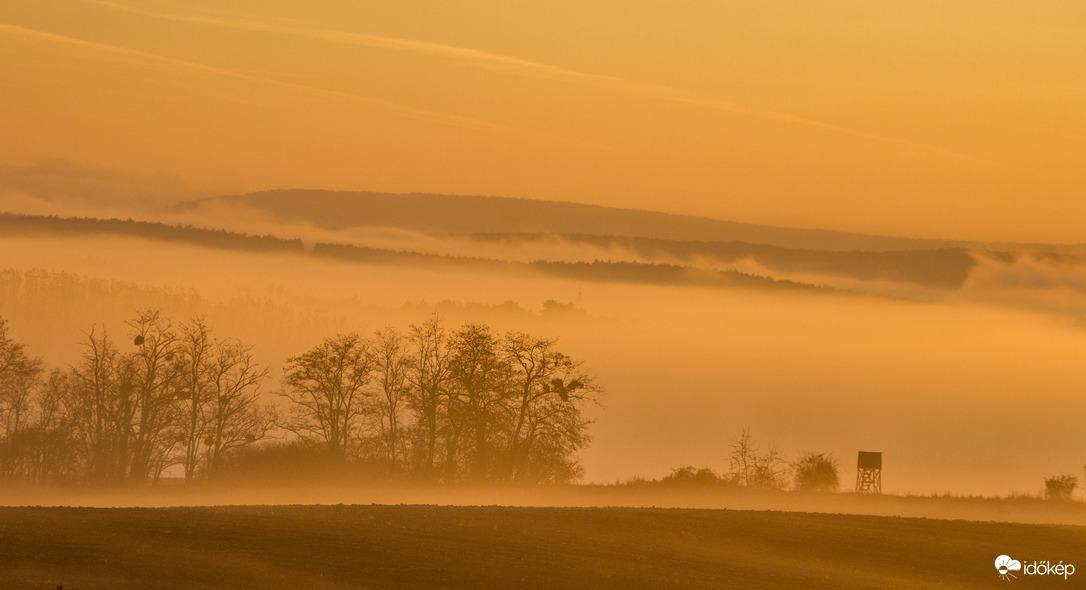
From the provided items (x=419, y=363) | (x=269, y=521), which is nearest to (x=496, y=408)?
(x=419, y=363)

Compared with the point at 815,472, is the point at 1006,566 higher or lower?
lower

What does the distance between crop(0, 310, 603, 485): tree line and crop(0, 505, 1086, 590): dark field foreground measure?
96.2 ft

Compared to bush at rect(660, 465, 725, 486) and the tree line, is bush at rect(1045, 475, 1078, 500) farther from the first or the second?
the tree line

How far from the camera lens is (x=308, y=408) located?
89.2 meters

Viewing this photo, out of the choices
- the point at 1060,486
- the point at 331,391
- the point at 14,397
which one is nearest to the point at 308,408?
the point at 331,391

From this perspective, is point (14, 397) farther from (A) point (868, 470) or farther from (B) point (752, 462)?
(A) point (868, 470)

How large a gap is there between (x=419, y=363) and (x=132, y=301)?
266ft

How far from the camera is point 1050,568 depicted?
46312 millimetres

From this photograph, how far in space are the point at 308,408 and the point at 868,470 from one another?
114ft

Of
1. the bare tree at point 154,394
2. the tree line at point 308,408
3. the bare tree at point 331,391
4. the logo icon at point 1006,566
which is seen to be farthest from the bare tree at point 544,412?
the logo icon at point 1006,566

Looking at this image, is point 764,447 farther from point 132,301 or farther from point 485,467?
point 132,301

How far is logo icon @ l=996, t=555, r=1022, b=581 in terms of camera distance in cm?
4533

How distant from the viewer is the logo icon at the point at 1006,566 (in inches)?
1785

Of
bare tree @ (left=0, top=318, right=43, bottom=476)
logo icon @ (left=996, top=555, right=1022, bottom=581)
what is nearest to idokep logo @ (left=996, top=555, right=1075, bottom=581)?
logo icon @ (left=996, top=555, right=1022, bottom=581)
